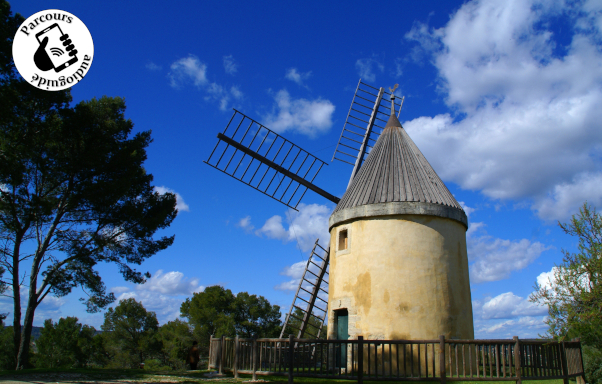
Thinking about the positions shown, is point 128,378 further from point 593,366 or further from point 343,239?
point 593,366

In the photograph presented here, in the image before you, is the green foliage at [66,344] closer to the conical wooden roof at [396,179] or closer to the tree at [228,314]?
the tree at [228,314]

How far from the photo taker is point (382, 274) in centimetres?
951

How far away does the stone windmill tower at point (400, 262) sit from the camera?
30.2ft

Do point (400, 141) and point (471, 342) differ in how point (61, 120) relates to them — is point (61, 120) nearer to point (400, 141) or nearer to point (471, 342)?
point (400, 141)

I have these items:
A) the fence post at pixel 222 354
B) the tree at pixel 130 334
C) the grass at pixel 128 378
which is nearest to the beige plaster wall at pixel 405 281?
the grass at pixel 128 378

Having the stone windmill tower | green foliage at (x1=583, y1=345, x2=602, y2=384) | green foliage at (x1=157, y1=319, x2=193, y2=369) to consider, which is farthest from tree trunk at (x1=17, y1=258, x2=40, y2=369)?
green foliage at (x1=157, y1=319, x2=193, y2=369)

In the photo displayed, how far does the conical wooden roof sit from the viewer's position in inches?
402

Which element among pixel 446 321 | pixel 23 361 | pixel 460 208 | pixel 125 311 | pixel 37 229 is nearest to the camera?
pixel 446 321

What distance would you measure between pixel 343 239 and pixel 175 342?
76.8 feet

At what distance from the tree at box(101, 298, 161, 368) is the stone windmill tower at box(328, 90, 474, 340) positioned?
28.5m

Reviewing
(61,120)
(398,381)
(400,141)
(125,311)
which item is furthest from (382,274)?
(125,311)

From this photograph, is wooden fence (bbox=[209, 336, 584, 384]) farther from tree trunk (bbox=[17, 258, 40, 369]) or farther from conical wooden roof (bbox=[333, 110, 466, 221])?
tree trunk (bbox=[17, 258, 40, 369])

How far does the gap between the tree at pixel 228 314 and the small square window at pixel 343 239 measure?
69.2 feet

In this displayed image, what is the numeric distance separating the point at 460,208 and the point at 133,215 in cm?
1088
